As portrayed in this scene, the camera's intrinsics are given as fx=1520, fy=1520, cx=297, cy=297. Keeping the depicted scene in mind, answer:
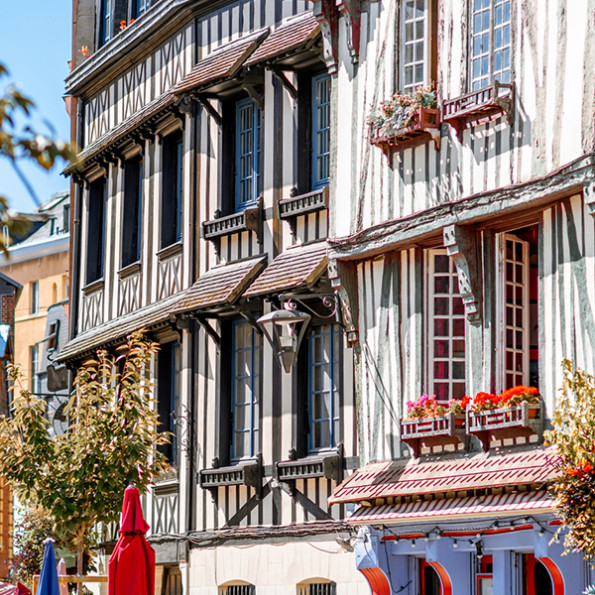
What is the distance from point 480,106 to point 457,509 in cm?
367

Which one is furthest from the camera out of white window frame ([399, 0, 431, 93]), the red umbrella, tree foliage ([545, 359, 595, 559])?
the red umbrella

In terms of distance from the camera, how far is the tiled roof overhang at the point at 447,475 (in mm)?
12938

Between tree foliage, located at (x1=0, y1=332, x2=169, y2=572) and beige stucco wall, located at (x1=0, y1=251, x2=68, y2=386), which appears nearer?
tree foliage, located at (x1=0, y1=332, x2=169, y2=572)

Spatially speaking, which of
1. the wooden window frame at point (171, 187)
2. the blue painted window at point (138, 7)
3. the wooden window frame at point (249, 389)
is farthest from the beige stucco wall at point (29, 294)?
the wooden window frame at point (249, 389)

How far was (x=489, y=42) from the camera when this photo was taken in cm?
1407

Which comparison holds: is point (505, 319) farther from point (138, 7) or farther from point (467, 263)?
point (138, 7)

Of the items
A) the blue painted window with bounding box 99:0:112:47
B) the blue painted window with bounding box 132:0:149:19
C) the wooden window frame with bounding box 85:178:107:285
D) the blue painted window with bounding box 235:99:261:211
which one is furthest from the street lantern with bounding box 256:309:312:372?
the blue painted window with bounding box 99:0:112:47

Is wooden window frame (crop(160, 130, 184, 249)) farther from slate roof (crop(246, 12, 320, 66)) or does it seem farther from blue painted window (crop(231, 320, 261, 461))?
slate roof (crop(246, 12, 320, 66))

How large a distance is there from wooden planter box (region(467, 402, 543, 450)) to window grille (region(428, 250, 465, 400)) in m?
1.00

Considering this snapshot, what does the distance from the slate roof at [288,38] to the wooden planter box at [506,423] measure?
17.6 feet

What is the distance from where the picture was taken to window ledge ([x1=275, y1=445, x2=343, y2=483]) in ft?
53.8

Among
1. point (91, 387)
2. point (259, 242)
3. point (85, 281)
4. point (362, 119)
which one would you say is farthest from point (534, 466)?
point (85, 281)

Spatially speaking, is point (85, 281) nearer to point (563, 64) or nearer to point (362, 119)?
point (362, 119)

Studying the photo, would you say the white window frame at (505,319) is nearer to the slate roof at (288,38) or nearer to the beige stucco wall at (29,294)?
the slate roof at (288,38)
